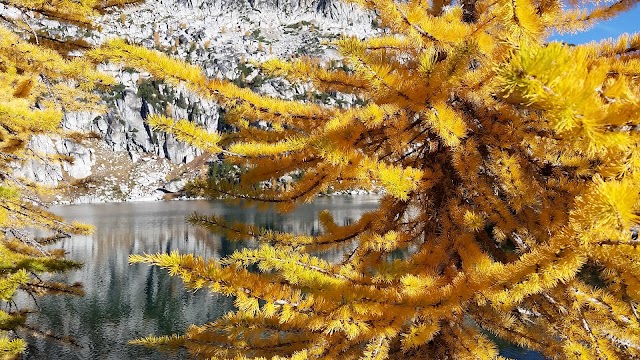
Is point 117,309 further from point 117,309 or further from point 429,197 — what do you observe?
point 429,197

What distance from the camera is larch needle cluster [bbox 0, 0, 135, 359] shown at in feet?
15.8

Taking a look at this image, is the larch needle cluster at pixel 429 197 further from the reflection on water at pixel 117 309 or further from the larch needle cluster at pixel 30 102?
the reflection on water at pixel 117 309

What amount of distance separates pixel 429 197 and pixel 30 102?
6.56 metres

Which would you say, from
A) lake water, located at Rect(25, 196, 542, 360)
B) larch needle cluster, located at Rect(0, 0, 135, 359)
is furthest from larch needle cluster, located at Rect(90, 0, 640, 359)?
lake water, located at Rect(25, 196, 542, 360)

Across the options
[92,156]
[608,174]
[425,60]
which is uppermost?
[92,156]

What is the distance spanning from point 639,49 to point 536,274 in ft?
5.51

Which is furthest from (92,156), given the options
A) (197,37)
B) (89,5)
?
(89,5)

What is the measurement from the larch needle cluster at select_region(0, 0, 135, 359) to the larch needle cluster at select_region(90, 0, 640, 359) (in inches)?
123

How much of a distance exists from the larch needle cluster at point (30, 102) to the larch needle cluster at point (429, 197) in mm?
3126

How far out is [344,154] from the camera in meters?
2.08

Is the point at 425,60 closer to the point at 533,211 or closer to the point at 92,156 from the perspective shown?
the point at 533,211

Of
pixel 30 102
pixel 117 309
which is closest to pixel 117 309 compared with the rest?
pixel 117 309

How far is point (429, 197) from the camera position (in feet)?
9.42

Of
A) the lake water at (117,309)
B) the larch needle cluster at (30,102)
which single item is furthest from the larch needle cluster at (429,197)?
the lake water at (117,309)
